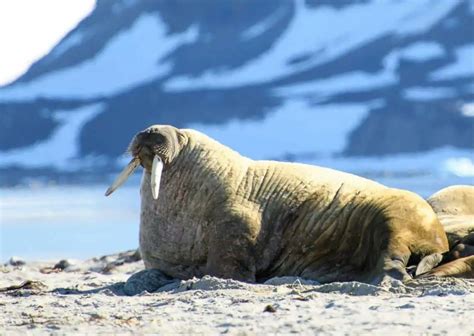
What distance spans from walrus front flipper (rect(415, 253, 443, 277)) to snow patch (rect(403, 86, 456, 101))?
56.5 m

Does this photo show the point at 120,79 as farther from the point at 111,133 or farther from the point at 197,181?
the point at 197,181

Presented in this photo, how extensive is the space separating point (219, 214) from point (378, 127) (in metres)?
53.2

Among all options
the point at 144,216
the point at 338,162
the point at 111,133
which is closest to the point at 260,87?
the point at 111,133

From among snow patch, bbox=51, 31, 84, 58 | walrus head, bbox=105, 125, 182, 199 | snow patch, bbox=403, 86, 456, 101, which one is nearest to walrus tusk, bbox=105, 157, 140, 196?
walrus head, bbox=105, 125, 182, 199

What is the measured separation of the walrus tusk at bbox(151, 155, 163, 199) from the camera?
682cm

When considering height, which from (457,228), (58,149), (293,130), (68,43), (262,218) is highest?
(68,43)

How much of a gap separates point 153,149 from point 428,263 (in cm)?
167

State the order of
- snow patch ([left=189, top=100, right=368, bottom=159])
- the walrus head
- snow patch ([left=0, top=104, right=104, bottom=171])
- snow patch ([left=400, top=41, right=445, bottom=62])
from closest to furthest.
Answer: the walrus head
snow patch ([left=189, top=100, right=368, bottom=159])
snow patch ([left=0, top=104, right=104, bottom=171])
snow patch ([left=400, top=41, right=445, bottom=62])

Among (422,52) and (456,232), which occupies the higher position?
(422,52)

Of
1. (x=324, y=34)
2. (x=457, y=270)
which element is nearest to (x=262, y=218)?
(x=457, y=270)

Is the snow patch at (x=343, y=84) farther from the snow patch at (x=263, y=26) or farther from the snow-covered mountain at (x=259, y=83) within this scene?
the snow patch at (x=263, y=26)

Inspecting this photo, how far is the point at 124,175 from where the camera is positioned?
697 cm

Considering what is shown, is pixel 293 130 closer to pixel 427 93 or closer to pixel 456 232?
pixel 427 93

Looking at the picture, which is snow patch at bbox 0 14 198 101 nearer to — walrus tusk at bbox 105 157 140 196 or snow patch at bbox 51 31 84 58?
snow patch at bbox 51 31 84 58
